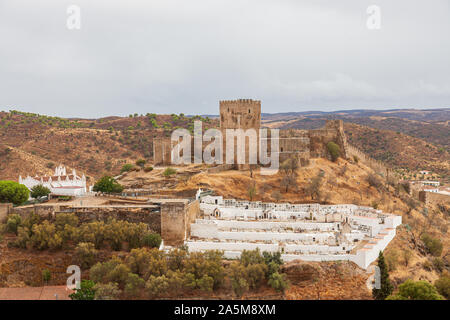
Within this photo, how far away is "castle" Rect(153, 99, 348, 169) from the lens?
30.7 meters

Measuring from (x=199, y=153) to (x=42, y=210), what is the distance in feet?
56.5

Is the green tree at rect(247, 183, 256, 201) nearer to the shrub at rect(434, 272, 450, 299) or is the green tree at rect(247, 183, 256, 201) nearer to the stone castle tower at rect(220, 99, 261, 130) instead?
the stone castle tower at rect(220, 99, 261, 130)

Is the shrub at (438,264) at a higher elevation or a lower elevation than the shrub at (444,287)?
lower

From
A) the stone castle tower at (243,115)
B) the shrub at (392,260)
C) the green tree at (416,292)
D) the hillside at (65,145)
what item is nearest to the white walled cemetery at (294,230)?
the shrub at (392,260)

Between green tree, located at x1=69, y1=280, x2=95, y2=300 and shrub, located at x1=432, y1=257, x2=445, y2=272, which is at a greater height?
green tree, located at x1=69, y1=280, x2=95, y2=300

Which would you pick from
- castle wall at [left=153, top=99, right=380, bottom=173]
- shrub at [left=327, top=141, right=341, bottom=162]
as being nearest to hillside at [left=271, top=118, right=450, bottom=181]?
castle wall at [left=153, top=99, right=380, bottom=173]

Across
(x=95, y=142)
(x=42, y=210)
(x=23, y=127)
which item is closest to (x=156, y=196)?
(x=42, y=210)

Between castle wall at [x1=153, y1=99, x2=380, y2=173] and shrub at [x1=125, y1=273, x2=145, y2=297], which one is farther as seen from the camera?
castle wall at [x1=153, y1=99, x2=380, y2=173]

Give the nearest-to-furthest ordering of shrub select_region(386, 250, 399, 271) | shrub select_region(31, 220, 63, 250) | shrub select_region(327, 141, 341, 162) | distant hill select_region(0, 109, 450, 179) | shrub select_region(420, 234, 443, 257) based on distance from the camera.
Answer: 1. shrub select_region(386, 250, 399, 271)
2. shrub select_region(31, 220, 63, 250)
3. shrub select_region(420, 234, 443, 257)
4. shrub select_region(327, 141, 341, 162)
5. distant hill select_region(0, 109, 450, 179)

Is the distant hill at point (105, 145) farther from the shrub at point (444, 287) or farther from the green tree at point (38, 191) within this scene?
the shrub at point (444, 287)

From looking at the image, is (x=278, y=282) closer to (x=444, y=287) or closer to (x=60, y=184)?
(x=444, y=287)

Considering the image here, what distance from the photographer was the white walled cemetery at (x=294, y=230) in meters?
18.0

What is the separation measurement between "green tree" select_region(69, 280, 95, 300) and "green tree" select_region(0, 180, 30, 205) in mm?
9081

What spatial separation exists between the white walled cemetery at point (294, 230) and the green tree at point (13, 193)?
9.43 meters
